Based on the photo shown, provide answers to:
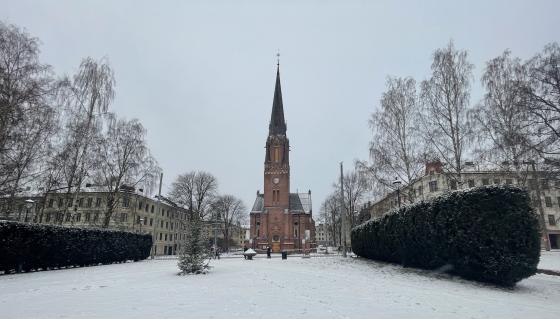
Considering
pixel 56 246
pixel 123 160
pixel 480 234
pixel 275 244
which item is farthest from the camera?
pixel 275 244

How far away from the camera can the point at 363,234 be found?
22.5 meters

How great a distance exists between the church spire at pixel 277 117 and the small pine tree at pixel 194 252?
41761 millimetres

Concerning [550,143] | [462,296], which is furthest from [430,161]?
[462,296]

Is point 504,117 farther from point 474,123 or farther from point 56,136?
point 56,136

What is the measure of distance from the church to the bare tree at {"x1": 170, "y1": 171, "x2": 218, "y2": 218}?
8788 mm

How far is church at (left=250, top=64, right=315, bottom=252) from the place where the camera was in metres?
51.0

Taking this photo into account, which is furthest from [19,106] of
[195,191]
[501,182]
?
[195,191]

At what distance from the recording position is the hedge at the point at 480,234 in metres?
9.53

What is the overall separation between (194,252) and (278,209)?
38.8 meters

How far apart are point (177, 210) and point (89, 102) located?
4621 centimetres

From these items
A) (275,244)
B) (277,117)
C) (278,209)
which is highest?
(277,117)

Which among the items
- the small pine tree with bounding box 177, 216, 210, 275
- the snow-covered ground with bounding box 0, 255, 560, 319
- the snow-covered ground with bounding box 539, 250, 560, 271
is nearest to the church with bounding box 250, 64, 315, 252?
the snow-covered ground with bounding box 539, 250, 560, 271

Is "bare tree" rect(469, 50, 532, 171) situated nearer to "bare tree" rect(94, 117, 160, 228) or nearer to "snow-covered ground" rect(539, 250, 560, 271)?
"snow-covered ground" rect(539, 250, 560, 271)

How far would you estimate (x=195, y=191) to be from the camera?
53375 mm
